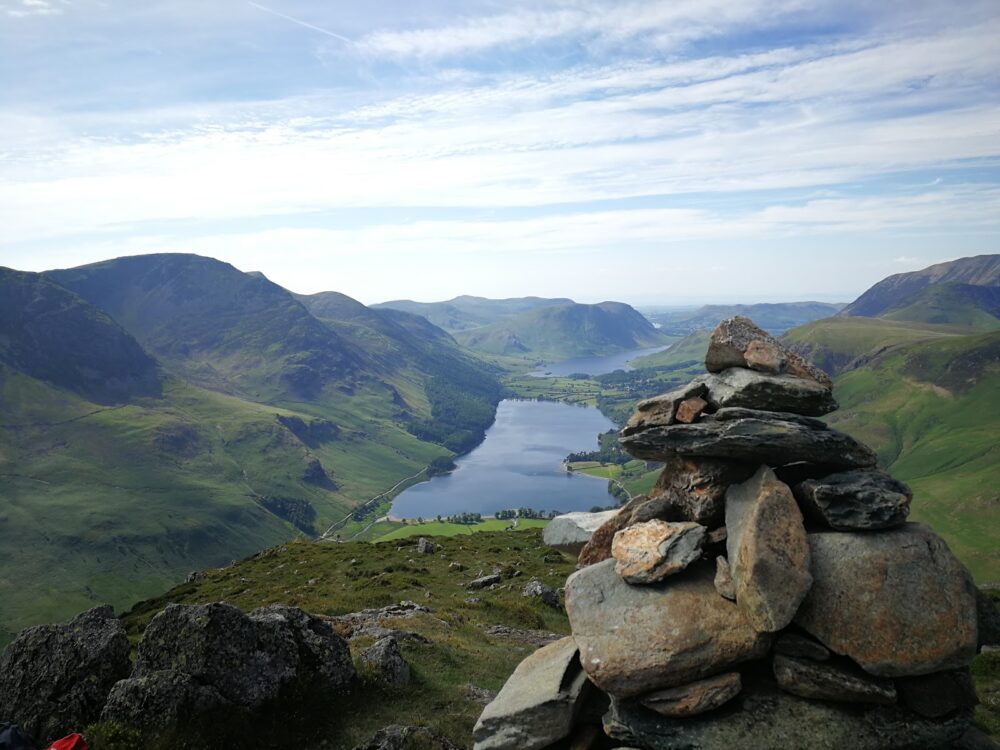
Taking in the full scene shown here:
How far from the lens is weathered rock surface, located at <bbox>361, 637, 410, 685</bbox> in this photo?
92.3 feet

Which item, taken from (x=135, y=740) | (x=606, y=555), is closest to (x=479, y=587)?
(x=606, y=555)

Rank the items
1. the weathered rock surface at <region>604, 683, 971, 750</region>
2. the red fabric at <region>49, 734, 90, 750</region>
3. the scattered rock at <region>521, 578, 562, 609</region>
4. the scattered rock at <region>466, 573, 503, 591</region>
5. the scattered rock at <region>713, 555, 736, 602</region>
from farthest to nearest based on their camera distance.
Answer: the scattered rock at <region>466, 573, 503, 591</region>
the scattered rock at <region>521, 578, 562, 609</region>
the scattered rock at <region>713, 555, 736, 602</region>
the red fabric at <region>49, 734, 90, 750</region>
the weathered rock surface at <region>604, 683, 971, 750</region>

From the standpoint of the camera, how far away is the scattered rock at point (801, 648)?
18.6 m

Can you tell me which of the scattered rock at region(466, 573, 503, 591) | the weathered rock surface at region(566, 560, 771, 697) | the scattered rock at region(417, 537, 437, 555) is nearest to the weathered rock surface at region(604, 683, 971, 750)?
the weathered rock surface at region(566, 560, 771, 697)

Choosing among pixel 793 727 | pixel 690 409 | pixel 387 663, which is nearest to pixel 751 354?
pixel 690 409

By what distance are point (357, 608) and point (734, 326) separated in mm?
36601

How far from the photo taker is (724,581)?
796 inches

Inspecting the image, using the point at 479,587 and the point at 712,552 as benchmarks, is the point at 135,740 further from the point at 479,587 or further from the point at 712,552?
the point at 479,587

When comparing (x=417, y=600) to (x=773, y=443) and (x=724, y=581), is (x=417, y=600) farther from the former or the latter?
(x=773, y=443)

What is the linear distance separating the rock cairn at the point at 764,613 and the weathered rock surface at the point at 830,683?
0.18 ft

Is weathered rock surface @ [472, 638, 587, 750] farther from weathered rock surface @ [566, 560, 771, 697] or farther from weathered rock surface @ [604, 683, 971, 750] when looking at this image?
weathered rock surface @ [604, 683, 971, 750]

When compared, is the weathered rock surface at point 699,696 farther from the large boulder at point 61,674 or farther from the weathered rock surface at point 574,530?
the large boulder at point 61,674

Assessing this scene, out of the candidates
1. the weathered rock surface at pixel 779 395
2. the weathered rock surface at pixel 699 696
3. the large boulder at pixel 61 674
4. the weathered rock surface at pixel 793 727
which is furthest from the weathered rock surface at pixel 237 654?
the weathered rock surface at pixel 779 395

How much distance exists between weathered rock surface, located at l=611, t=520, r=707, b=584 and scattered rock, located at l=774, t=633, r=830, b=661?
3.62m
